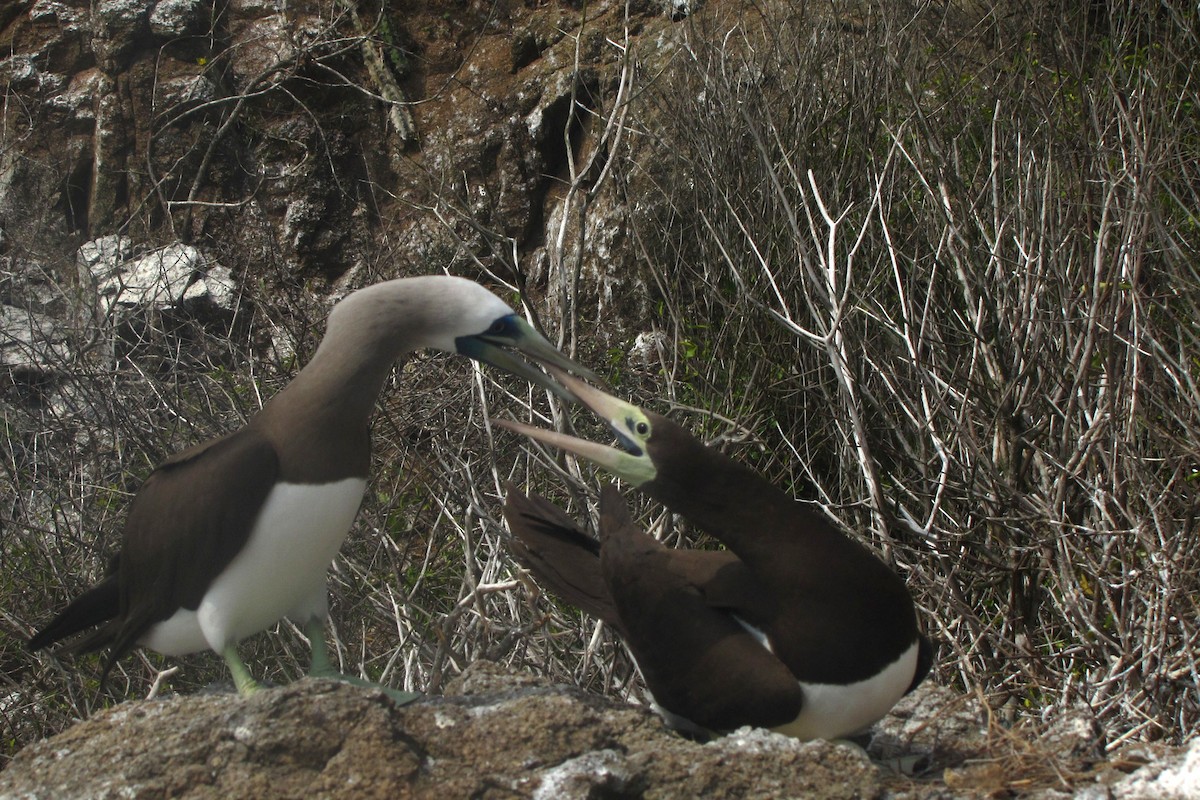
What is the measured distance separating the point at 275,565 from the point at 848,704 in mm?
1281

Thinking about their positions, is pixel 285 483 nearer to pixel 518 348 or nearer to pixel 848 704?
pixel 518 348

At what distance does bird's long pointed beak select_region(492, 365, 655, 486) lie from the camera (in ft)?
8.85

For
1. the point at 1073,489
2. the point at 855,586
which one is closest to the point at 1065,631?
the point at 1073,489

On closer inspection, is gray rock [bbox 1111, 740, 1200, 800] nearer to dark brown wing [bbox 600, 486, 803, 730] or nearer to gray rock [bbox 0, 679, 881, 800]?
gray rock [bbox 0, 679, 881, 800]

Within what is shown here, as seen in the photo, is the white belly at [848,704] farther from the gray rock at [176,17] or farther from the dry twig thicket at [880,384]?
the gray rock at [176,17]

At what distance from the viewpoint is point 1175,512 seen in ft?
13.4

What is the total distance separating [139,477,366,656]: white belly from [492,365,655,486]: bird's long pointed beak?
1.49 feet

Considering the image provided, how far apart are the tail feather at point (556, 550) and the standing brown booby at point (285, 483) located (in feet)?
1.92

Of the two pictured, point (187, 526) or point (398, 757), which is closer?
point (398, 757)

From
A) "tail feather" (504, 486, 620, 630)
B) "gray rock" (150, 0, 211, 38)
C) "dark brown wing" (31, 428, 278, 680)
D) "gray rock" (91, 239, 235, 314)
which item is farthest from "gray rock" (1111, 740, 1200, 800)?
"gray rock" (150, 0, 211, 38)

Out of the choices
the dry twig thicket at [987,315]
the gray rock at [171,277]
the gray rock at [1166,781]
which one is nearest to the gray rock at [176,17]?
the gray rock at [171,277]

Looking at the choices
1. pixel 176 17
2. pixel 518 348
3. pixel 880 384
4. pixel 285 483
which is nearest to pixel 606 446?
pixel 518 348

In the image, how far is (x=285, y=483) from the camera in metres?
2.50

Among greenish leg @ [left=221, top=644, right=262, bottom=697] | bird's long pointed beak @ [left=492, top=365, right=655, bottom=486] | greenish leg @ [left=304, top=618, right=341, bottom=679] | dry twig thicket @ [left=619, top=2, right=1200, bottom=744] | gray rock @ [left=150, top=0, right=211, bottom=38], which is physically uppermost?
gray rock @ [left=150, top=0, right=211, bottom=38]
